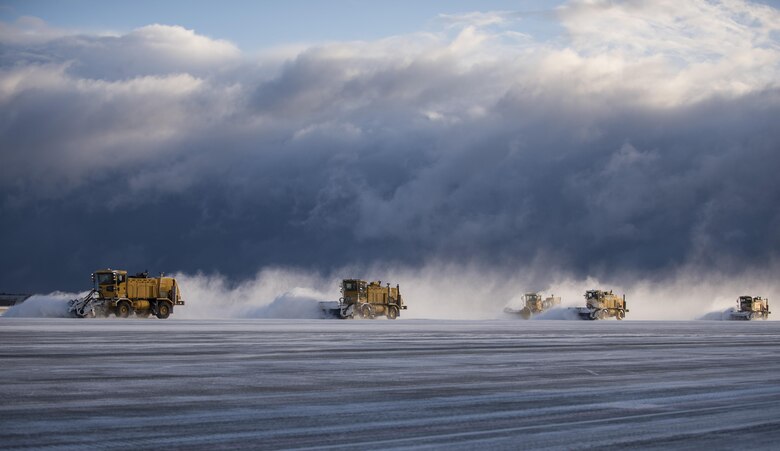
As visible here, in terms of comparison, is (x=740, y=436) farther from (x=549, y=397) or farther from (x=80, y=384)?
(x=80, y=384)

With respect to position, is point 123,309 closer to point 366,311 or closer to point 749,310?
point 366,311

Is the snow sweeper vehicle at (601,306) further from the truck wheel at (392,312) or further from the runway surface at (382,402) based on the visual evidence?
the runway surface at (382,402)

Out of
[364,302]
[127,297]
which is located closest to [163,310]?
[127,297]

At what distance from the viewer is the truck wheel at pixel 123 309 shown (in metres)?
75.8

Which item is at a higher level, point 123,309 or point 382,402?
point 123,309

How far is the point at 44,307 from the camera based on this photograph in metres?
76.2

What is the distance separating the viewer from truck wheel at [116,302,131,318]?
75812 mm

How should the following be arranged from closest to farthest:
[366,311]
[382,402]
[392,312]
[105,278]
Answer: [382,402], [105,278], [366,311], [392,312]

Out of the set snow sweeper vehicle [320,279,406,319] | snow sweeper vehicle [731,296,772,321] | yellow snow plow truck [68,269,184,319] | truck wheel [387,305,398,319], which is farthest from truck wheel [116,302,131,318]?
snow sweeper vehicle [731,296,772,321]

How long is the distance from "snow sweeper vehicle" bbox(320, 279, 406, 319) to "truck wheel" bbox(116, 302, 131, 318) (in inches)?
776

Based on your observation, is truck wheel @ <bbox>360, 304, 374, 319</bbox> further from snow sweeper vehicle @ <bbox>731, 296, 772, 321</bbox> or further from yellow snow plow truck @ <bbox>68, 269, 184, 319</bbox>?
snow sweeper vehicle @ <bbox>731, 296, 772, 321</bbox>

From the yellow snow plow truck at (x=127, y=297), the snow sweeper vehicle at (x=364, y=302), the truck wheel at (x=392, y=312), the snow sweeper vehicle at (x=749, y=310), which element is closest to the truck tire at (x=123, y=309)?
the yellow snow plow truck at (x=127, y=297)

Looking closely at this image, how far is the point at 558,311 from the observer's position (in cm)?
10856

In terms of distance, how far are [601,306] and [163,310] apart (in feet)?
168
